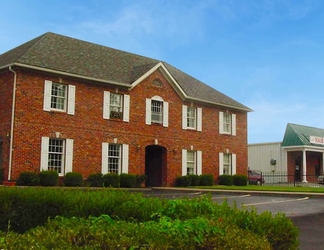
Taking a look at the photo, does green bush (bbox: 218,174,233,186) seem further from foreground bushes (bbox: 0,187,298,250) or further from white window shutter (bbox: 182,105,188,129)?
foreground bushes (bbox: 0,187,298,250)

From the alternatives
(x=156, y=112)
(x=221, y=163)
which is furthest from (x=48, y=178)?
(x=221, y=163)

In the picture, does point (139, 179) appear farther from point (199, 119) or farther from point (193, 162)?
point (199, 119)

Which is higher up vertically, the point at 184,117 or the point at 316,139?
the point at 184,117

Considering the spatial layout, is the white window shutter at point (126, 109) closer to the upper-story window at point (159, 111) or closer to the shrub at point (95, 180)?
the upper-story window at point (159, 111)

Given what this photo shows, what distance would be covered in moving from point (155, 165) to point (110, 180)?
5797 mm

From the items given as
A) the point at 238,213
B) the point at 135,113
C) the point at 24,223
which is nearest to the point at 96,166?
the point at 135,113

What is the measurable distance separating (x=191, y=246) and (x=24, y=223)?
5235 millimetres

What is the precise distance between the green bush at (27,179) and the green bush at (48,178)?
1.38 ft

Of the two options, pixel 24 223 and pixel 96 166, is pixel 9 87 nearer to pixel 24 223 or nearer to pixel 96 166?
pixel 96 166

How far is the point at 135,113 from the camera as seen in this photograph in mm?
28781

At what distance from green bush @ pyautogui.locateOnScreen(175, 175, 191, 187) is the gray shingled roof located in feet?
19.1

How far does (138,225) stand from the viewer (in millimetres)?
5047

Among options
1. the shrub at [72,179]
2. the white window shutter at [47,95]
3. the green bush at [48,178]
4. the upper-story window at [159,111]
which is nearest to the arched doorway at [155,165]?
the upper-story window at [159,111]

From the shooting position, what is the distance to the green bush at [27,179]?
22.6 meters
